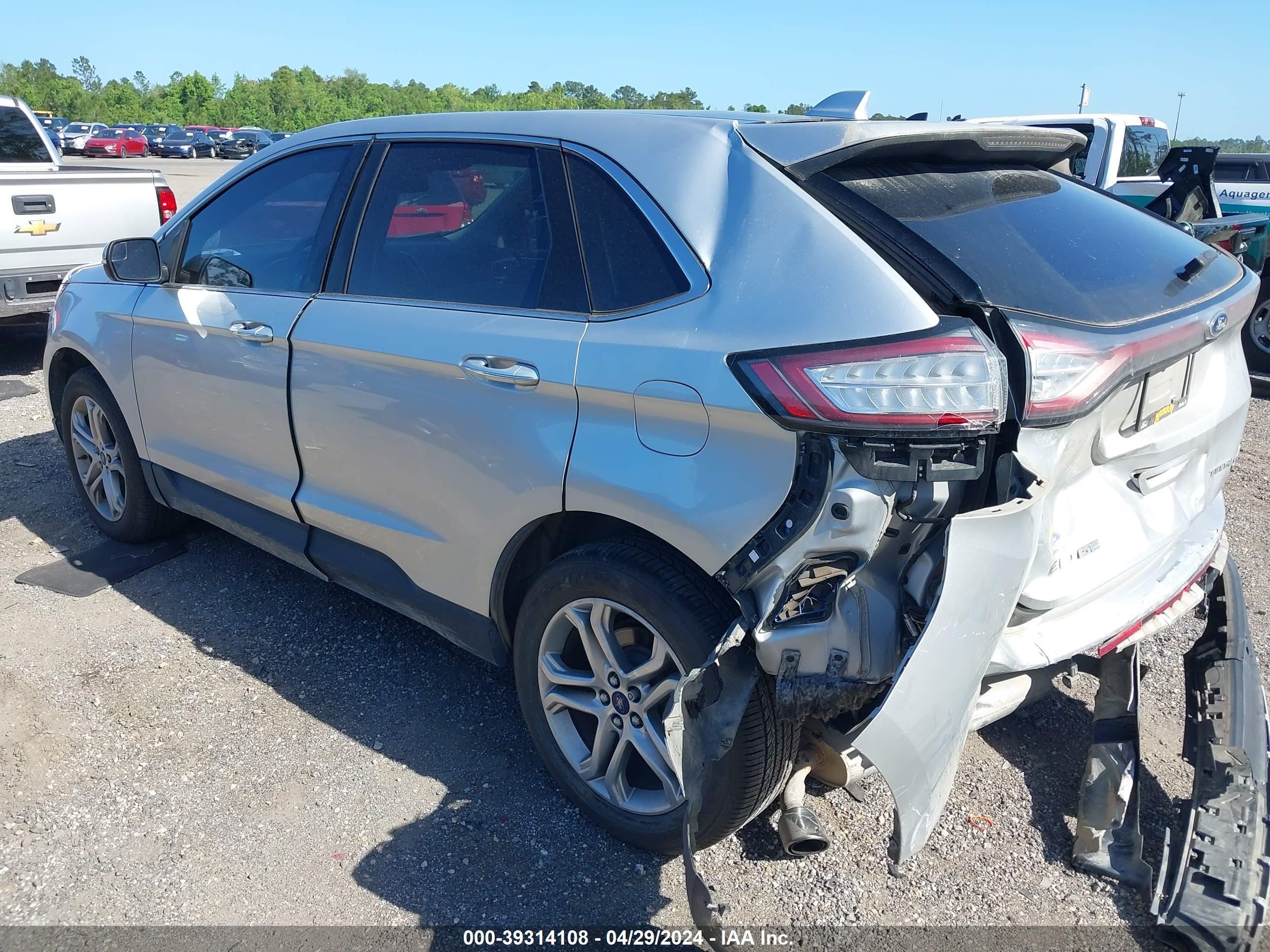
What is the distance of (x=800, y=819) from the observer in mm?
2521

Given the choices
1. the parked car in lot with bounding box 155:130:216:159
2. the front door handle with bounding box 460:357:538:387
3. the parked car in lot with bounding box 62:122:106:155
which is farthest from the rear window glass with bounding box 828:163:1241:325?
the parked car in lot with bounding box 155:130:216:159

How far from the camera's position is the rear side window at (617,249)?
7.84ft

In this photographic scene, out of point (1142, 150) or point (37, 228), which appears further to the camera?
point (1142, 150)

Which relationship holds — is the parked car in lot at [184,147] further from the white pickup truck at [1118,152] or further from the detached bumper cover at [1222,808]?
the detached bumper cover at [1222,808]

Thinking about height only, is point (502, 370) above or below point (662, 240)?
below

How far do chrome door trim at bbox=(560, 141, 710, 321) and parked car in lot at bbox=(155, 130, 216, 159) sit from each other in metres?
53.2

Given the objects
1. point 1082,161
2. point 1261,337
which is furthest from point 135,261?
point 1082,161

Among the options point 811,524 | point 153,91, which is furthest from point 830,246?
point 153,91

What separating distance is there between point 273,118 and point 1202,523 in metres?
85.0

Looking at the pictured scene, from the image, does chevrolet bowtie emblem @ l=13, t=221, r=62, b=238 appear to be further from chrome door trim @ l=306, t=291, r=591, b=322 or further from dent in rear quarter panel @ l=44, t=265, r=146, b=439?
chrome door trim @ l=306, t=291, r=591, b=322

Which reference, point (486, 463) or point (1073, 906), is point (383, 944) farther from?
point (1073, 906)

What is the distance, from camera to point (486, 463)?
2.69 m

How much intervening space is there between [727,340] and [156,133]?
60.1 meters

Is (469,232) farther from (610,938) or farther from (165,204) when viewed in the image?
(165,204)
